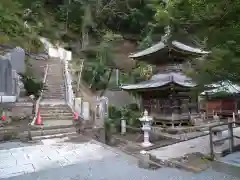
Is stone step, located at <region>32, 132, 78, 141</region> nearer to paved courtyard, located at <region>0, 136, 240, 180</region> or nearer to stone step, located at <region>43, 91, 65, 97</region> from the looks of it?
paved courtyard, located at <region>0, 136, 240, 180</region>

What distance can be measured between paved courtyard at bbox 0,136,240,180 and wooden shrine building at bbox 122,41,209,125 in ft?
23.1

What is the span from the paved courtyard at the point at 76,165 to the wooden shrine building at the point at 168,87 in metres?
7.04

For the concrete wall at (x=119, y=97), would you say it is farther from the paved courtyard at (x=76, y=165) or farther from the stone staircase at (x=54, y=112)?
the paved courtyard at (x=76, y=165)

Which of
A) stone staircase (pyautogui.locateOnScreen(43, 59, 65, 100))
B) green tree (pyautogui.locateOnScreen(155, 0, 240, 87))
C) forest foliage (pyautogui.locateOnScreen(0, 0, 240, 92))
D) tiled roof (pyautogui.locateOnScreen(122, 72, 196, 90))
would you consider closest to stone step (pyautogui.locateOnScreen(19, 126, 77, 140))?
forest foliage (pyautogui.locateOnScreen(0, 0, 240, 92))

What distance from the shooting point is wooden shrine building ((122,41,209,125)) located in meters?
12.9

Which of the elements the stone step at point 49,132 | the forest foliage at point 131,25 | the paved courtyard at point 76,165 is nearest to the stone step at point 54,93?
the forest foliage at point 131,25

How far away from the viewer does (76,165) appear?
18.5 ft

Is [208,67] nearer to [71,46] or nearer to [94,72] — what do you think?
[94,72]

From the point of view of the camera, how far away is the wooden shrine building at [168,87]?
12.9m

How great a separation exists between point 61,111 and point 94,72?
11.1m

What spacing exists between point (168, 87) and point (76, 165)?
26.9ft

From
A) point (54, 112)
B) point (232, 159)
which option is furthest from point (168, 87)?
point (54, 112)

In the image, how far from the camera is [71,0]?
28547 mm

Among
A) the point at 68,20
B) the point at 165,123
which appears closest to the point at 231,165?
the point at 165,123
